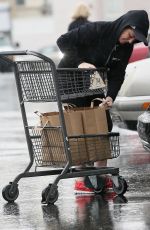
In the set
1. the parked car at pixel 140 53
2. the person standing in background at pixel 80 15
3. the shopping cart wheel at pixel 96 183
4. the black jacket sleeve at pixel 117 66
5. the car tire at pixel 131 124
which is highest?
the black jacket sleeve at pixel 117 66

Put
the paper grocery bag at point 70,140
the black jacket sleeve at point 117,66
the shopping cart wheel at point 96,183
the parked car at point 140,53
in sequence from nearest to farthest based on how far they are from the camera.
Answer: the paper grocery bag at point 70,140
the black jacket sleeve at point 117,66
the shopping cart wheel at point 96,183
the parked car at point 140,53

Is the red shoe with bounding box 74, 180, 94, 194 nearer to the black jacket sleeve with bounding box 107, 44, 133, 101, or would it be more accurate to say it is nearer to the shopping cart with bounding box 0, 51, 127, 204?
the shopping cart with bounding box 0, 51, 127, 204

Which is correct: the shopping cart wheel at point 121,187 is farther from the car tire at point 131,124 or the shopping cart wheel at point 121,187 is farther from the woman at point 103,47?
the car tire at point 131,124

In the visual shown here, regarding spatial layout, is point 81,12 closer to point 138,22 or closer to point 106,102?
point 106,102

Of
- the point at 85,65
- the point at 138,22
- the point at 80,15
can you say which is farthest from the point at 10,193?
the point at 80,15

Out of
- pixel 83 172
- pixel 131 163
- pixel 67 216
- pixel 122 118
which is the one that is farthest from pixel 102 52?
pixel 122 118

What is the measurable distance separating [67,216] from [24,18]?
286 ft

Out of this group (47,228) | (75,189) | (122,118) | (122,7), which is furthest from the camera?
(122,7)

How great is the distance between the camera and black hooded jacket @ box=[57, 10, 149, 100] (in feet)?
26.6

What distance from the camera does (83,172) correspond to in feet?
26.2

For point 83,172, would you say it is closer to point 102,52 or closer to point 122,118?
point 102,52

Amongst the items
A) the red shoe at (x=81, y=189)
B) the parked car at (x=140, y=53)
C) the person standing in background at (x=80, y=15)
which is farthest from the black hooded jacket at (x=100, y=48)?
the person standing in background at (x=80, y=15)

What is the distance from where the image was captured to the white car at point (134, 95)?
1088cm

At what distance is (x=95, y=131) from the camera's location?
8062 mm
